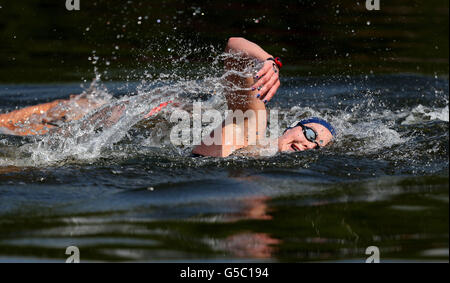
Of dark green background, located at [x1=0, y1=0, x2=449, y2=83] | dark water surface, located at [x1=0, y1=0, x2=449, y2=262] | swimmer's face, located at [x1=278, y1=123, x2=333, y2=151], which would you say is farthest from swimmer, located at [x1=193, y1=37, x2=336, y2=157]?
dark green background, located at [x1=0, y1=0, x2=449, y2=83]

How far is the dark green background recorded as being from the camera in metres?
9.79

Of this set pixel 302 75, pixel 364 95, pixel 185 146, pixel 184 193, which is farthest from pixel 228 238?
pixel 302 75

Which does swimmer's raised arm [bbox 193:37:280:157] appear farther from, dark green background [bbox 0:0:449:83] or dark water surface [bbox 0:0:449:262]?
dark green background [bbox 0:0:449:83]

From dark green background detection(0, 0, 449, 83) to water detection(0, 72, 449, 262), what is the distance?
2.70 meters

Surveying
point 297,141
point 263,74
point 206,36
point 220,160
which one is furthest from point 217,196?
point 206,36

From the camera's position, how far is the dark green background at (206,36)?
9789mm

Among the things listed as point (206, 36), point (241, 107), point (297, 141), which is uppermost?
point (206, 36)

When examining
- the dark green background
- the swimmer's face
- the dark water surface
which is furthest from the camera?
the dark green background

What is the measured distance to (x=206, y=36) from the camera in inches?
428

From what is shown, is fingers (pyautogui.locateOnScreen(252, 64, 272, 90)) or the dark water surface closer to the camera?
the dark water surface

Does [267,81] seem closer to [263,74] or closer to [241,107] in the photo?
[263,74]

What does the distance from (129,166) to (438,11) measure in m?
9.06

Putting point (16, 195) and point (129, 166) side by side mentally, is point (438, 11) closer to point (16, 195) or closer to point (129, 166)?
point (129, 166)

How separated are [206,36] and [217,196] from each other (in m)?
6.25
